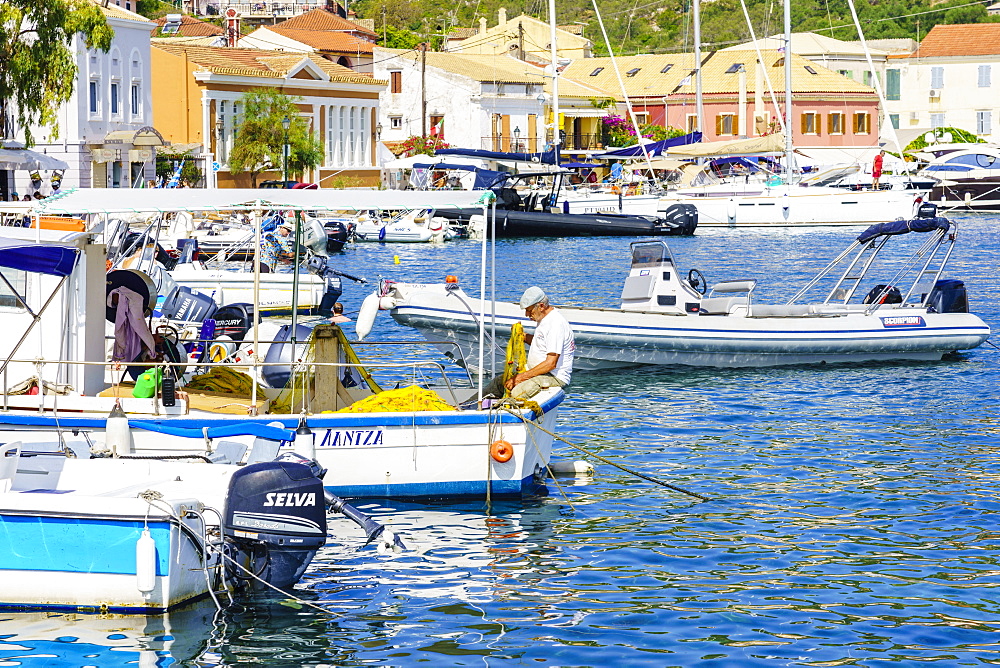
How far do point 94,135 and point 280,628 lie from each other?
48.7m

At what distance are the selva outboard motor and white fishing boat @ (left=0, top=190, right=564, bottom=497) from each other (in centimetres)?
205

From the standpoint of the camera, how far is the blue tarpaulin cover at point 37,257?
12.9 m

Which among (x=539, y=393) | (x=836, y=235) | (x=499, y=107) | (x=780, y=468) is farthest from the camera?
(x=499, y=107)

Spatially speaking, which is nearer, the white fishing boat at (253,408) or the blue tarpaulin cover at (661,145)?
the white fishing boat at (253,408)

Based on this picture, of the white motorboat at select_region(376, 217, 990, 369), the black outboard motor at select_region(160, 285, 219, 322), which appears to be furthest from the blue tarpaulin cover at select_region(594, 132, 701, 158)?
the white motorboat at select_region(376, 217, 990, 369)

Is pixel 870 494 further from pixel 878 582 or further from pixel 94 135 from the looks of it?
pixel 94 135

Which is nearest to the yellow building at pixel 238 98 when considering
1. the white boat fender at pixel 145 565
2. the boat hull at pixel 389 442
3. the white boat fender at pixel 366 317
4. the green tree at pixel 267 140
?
the green tree at pixel 267 140

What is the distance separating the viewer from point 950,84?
308 feet

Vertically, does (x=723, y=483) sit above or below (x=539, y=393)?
below

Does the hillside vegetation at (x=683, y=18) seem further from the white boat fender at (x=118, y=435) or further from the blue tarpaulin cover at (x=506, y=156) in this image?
the white boat fender at (x=118, y=435)

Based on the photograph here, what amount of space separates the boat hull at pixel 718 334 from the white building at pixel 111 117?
111ft

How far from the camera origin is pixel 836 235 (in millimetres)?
53219

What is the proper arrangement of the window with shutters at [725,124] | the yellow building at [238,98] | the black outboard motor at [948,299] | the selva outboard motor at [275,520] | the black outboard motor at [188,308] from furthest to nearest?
1. the window with shutters at [725,124]
2. the yellow building at [238,98]
3. the black outboard motor at [188,308]
4. the black outboard motor at [948,299]
5. the selva outboard motor at [275,520]

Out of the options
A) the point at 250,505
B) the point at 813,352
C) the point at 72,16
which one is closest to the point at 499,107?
the point at 72,16
